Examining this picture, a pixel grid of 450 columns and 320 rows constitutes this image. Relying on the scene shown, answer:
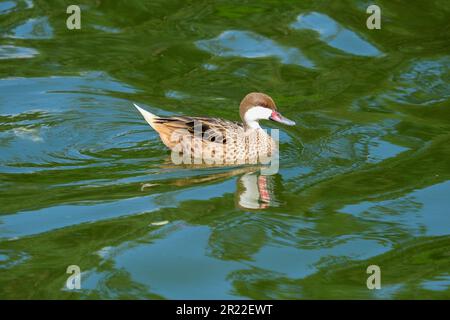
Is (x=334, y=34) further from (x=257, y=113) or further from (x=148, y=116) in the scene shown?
(x=148, y=116)

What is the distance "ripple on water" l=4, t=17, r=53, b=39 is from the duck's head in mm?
4069

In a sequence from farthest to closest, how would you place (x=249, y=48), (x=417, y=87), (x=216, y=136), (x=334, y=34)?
1. (x=334, y=34)
2. (x=249, y=48)
3. (x=417, y=87)
4. (x=216, y=136)

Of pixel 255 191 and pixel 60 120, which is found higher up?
pixel 60 120

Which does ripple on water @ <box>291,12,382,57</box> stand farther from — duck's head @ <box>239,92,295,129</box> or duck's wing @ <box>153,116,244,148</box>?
duck's wing @ <box>153,116,244,148</box>

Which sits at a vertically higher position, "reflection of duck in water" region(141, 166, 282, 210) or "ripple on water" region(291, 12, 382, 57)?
"ripple on water" region(291, 12, 382, 57)

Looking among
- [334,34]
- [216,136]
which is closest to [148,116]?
[216,136]

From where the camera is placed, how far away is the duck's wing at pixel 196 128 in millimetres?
10930

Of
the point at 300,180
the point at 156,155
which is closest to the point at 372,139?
the point at 300,180

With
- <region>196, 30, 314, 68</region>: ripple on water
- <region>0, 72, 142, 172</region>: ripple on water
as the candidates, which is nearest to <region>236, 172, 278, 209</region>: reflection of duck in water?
<region>0, 72, 142, 172</region>: ripple on water

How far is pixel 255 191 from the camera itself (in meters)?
10.1

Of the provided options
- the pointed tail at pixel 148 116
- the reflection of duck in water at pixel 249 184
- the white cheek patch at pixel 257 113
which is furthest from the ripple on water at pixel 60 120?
the white cheek patch at pixel 257 113

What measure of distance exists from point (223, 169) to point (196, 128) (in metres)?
0.61

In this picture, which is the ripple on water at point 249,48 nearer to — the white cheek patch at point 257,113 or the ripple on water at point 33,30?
the ripple on water at point 33,30

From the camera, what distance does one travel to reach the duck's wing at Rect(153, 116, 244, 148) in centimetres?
1093
